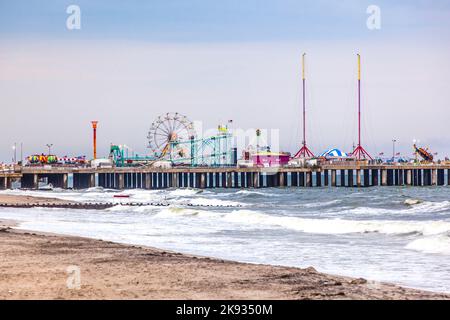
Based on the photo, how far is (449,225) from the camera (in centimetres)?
2734

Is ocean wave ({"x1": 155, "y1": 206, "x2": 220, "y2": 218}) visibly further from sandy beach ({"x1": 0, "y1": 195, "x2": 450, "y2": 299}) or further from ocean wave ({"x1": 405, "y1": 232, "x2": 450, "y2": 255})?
sandy beach ({"x1": 0, "y1": 195, "x2": 450, "y2": 299})

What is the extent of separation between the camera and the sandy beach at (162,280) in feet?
37.3

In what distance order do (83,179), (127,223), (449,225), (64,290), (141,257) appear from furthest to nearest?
(83,179), (127,223), (449,225), (141,257), (64,290)

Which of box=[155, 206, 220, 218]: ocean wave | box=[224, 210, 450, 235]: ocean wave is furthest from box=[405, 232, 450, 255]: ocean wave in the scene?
box=[155, 206, 220, 218]: ocean wave

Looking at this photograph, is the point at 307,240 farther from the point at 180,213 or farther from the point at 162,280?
the point at 180,213

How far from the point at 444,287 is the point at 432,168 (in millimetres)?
104199

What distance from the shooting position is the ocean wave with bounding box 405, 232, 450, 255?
20891 mm

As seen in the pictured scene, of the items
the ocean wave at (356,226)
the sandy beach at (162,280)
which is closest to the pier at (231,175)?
the ocean wave at (356,226)

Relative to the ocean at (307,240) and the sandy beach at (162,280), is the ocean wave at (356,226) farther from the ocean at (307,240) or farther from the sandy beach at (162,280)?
the sandy beach at (162,280)

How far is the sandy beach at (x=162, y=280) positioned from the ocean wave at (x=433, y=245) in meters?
7.11
